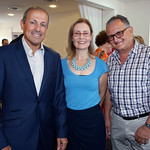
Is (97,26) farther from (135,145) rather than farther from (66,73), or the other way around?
(135,145)

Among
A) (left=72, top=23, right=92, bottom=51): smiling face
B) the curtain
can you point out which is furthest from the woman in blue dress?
the curtain

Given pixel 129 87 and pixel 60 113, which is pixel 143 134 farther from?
pixel 60 113

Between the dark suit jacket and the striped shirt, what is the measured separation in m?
0.65

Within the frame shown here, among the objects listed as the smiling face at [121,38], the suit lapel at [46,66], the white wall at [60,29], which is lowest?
the suit lapel at [46,66]

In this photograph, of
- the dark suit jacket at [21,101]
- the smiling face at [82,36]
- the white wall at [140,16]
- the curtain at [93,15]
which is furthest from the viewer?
the white wall at [140,16]

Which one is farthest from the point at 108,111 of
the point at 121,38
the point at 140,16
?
the point at 140,16

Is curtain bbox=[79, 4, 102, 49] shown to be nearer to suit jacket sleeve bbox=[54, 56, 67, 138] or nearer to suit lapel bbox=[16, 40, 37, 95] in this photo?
suit jacket sleeve bbox=[54, 56, 67, 138]

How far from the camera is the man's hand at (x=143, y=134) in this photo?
5.08 ft

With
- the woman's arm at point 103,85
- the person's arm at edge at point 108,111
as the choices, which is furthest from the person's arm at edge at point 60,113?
the person's arm at edge at point 108,111

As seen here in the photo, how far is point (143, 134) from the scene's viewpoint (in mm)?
1552

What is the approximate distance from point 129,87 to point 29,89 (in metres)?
0.89

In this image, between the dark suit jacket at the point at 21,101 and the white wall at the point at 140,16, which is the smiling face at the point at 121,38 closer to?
the dark suit jacket at the point at 21,101

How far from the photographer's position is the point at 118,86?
66.0 inches

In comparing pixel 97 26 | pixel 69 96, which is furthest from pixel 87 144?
pixel 97 26
